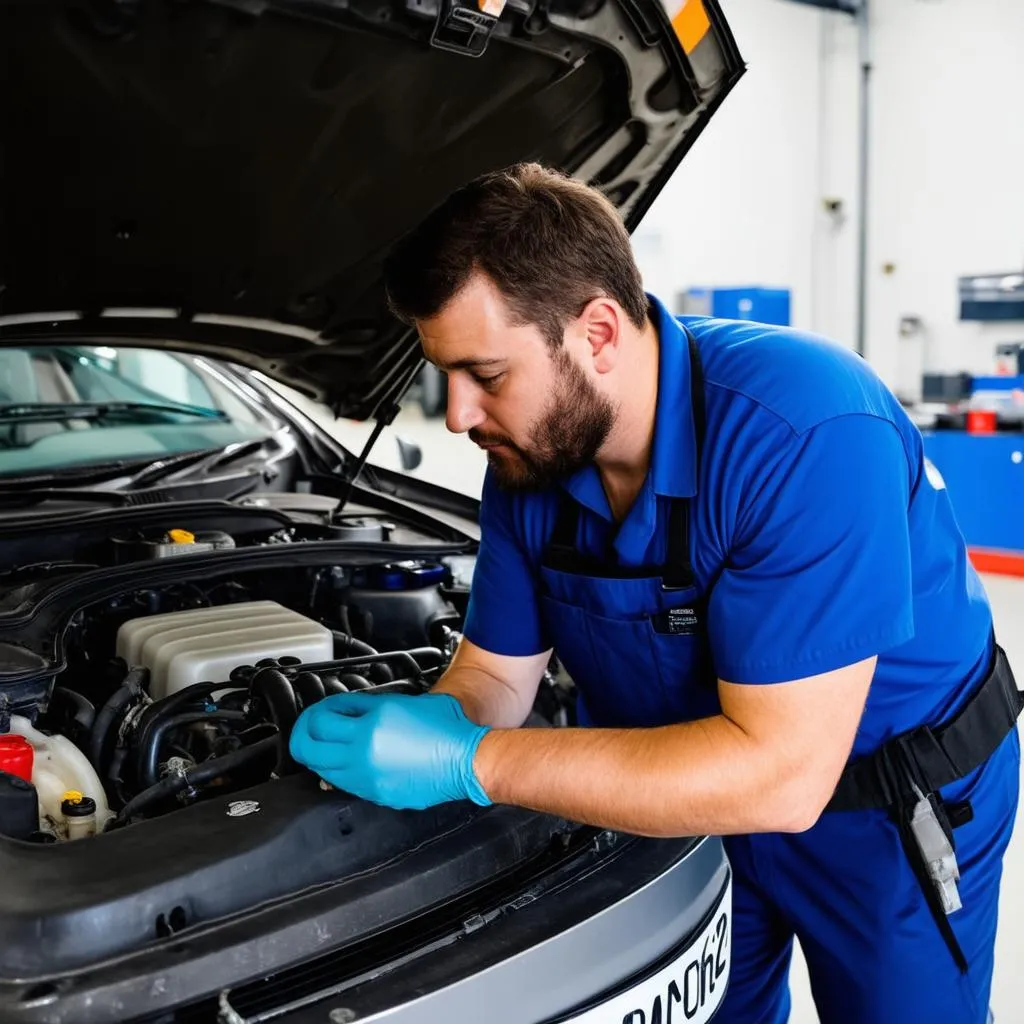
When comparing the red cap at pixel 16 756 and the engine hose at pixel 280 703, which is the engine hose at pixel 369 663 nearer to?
the engine hose at pixel 280 703

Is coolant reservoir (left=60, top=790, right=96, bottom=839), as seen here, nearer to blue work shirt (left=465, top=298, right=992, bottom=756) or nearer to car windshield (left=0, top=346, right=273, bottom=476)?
blue work shirt (left=465, top=298, right=992, bottom=756)

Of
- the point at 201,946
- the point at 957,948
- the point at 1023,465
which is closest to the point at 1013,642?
the point at 1023,465

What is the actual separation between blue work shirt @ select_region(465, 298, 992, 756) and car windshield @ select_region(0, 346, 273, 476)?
1.20m

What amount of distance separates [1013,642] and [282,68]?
371 centimetres

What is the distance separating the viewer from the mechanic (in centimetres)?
116

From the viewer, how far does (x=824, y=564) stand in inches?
45.3

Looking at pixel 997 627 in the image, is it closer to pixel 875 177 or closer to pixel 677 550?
pixel 677 550

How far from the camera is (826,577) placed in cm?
115

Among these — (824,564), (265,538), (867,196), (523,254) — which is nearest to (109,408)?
(265,538)

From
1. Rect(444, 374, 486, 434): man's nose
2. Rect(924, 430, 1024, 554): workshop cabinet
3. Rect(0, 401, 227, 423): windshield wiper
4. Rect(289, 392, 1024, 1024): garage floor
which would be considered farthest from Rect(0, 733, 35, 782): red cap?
Rect(924, 430, 1024, 554): workshop cabinet

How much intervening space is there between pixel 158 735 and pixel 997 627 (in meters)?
3.92

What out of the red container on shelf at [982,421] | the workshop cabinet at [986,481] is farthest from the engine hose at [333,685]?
the red container on shelf at [982,421]

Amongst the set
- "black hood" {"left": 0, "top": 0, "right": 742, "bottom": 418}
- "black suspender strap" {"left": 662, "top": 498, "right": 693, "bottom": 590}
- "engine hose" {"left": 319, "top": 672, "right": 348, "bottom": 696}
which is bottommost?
"engine hose" {"left": 319, "top": 672, "right": 348, "bottom": 696}

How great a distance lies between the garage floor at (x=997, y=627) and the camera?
2148 mm
